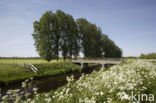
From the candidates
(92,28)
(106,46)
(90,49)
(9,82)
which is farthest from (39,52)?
(106,46)

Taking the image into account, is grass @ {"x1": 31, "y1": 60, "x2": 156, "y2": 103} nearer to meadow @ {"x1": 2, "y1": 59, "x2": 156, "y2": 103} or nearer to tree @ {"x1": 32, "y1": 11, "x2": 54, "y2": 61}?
meadow @ {"x1": 2, "y1": 59, "x2": 156, "y2": 103}

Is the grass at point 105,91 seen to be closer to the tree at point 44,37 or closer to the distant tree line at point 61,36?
the tree at point 44,37

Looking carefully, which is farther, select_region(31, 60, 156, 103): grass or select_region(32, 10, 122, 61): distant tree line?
select_region(32, 10, 122, 61): distant tree line

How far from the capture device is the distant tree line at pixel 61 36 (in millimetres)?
27503

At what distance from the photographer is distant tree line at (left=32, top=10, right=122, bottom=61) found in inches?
→ 1083

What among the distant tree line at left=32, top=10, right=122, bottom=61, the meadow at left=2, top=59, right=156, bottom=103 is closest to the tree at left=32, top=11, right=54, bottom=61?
the distant tree line at left=32, top=10, right=122, bottom=61

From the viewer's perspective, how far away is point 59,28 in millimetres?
30953

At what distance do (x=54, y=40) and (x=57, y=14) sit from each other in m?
9.21

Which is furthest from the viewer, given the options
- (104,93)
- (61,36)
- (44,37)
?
(61,36)

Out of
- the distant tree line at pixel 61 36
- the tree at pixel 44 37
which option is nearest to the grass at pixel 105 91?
the tree at pixel 44 37

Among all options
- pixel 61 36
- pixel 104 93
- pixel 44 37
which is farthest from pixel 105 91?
pixel 61 36

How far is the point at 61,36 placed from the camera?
104 feet

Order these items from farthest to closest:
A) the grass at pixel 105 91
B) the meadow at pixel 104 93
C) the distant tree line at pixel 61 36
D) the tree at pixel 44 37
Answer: the distant tree line at pixel 61 36 → the tree at pixel 44 37 → the grass at pixel 105 91 → the meadow at pixel 104 93

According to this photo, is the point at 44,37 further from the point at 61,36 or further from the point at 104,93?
the point at 104,93
